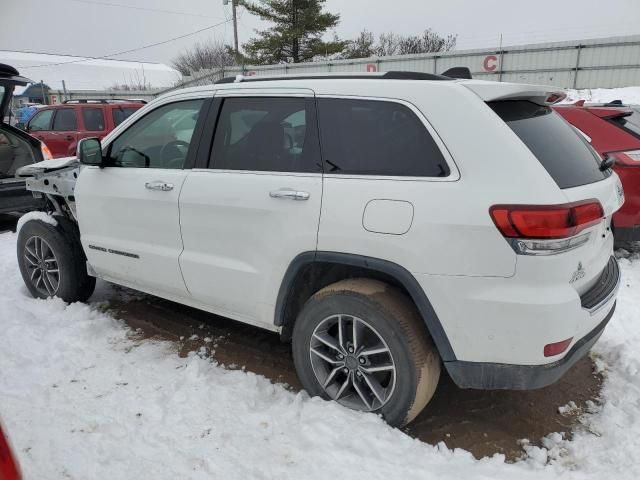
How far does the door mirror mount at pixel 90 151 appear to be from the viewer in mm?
3646

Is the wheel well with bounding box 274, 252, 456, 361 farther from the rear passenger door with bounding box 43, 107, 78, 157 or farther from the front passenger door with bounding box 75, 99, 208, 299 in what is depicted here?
the rear passenger door with bounding box 43, 107, 78, 157

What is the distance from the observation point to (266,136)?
2.98 m

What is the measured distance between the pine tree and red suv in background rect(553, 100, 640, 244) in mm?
25321

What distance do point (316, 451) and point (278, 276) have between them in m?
0.94

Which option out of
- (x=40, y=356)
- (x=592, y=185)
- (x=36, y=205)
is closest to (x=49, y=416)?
(x=40, y=356)

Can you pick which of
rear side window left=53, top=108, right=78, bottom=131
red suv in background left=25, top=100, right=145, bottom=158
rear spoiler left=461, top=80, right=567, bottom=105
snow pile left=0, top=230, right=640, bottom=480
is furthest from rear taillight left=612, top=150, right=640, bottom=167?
rear side window left=53, top=108, right=78, bottom=131

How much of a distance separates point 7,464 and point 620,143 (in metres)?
5.58

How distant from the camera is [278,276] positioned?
2.84m

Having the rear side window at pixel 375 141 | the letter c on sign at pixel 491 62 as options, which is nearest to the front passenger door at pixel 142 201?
the rear side window at pixel 375 141

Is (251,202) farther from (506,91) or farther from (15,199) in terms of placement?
(15,199)

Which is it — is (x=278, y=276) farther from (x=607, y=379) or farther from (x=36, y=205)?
(x=36, y=205)

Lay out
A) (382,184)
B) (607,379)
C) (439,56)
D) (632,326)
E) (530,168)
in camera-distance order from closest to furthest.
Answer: (530,168)
(382,184)
(607,379)
(632,326)
(439,56)

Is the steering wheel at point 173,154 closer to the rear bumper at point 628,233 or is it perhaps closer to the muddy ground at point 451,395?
the muddy ground at point 451,395

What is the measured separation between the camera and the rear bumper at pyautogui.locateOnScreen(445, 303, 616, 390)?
7.55 feet
